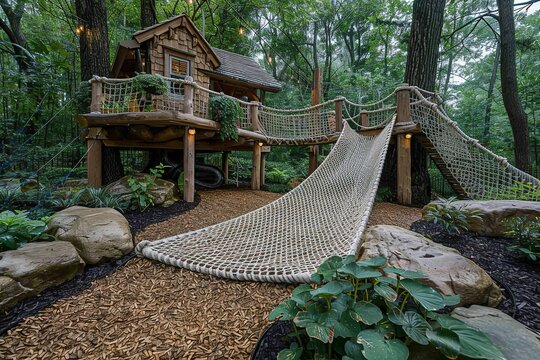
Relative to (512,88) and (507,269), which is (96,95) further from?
(512,88)

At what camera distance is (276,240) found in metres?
2.01

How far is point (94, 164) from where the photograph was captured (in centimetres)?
372

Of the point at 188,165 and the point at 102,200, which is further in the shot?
the point at 188,165

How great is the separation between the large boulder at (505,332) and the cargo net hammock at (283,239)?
61cm

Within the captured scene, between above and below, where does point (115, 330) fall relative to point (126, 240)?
below

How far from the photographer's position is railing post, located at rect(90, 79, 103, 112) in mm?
3574

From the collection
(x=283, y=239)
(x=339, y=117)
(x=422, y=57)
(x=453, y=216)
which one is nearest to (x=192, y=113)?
(x=283, y=239)

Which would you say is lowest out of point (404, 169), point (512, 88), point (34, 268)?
point (34, 268)

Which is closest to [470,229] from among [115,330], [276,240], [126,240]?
[276,240]

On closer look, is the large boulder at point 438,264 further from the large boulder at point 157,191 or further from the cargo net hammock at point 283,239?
the large boulder at point 157,191

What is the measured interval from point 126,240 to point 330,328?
6.17 feet

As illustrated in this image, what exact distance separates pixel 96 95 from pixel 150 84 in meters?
0.88

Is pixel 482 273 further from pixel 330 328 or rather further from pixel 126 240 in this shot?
pixel 126 240

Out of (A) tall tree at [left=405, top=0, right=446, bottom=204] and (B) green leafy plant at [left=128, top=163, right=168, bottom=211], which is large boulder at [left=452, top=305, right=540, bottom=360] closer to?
(B) green leafy plant at [left=128, top=163, right=168, bottom=211]
